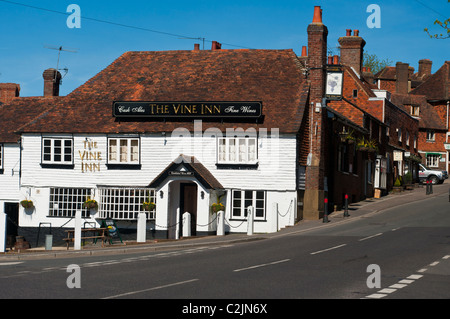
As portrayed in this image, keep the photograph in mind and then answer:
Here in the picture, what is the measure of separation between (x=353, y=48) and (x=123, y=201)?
91.1 feet

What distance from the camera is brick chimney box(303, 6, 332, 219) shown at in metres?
35.8

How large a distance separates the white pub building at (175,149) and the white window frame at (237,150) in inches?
2.1

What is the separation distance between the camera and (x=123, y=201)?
36.8 metres

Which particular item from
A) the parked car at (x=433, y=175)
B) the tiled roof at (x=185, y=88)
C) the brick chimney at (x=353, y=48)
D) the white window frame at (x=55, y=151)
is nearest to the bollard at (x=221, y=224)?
the tiled roof at (x=185, y=88)

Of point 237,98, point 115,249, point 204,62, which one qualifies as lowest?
point 115,249

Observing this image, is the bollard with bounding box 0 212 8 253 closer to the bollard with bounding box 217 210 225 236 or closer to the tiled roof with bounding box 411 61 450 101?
the bollard with bounding box 217 210 225 236

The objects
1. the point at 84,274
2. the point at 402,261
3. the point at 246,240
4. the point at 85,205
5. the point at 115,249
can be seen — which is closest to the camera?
the point at 84,274

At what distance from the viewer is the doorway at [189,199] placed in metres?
36.3

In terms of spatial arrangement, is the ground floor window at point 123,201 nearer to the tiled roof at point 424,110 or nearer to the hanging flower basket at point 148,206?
the hanging flower basket at point 148,206

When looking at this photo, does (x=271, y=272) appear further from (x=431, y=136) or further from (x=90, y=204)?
(x=431, y=136)

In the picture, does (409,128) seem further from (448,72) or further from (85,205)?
(85,205)

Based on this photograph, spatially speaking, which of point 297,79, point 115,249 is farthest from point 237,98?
point 115,249

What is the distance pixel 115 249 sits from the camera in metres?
26.2
